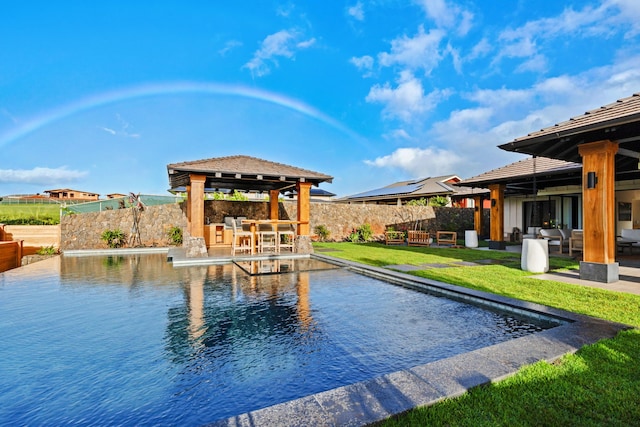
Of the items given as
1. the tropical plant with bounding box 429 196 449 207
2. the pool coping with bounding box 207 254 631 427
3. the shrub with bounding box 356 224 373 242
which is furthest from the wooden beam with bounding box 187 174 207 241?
the tropical plant with bounding box 429 196 449 207

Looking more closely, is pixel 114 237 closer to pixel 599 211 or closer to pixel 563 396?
pixel 563 396

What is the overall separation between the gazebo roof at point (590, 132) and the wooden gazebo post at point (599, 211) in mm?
218

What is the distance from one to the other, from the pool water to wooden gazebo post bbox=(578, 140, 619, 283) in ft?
12.6

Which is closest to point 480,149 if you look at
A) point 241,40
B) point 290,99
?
point 290,99

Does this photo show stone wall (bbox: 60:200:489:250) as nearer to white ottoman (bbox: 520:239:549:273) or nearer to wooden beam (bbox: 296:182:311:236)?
wooden beam (bbox: 296:182:311:236)

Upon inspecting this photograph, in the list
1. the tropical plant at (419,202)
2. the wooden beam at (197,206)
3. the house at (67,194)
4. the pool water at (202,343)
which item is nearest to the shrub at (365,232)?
the tropical plant at (419,202)

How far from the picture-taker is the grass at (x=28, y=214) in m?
12.8

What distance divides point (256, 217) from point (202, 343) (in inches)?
556

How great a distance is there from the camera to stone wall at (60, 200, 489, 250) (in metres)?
13.8

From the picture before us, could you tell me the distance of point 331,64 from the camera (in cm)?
2034

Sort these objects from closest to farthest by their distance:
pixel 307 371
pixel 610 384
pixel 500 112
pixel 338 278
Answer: pixel 610 384
pixel 307 371
pixel 338 278
pixel 500 112

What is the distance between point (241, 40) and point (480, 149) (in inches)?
714

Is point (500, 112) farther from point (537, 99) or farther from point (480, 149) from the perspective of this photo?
point (480, 149)

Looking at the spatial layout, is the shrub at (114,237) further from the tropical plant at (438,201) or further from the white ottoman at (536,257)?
the tropical plant at (438,201)
